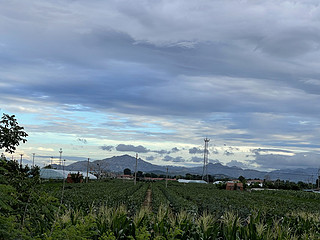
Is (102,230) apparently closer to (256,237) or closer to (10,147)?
(256,237)

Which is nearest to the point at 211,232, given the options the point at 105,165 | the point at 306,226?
the point at 306,226

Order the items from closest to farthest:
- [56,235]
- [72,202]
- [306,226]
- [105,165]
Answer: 1. [56,235]
2. [306,226]
3. [72,202]
4. [105,165]

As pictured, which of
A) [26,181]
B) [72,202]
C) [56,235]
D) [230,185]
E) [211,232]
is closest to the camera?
[56,235]

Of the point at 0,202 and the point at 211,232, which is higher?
the point at 0,202

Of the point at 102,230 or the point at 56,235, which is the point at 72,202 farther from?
the point at 56,235

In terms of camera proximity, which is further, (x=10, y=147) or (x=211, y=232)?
(x=10, y=147)

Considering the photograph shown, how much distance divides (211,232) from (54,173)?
240 feet

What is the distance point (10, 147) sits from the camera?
669 inches

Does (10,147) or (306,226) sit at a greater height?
(10,147)

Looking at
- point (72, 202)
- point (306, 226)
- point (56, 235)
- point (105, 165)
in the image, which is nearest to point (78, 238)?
point (56, 235)

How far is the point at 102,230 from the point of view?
981cm

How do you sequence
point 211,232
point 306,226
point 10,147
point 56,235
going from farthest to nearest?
point 10,147
point 306,226
point 211,232
point 56,235

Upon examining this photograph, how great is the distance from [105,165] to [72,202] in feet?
337

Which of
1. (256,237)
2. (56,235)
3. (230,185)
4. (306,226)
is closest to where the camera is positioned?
(56,235)
